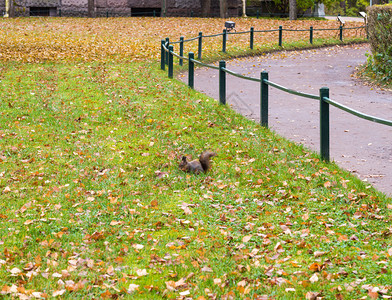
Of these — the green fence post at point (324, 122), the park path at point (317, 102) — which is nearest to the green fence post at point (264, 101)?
the park path at point (317, 102)

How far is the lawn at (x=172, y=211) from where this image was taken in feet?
17.8

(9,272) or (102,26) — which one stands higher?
(102,26)

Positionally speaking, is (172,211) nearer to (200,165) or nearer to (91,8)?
(200,165)

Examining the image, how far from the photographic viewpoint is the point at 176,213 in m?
7.29

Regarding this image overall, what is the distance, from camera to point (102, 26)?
33906mm

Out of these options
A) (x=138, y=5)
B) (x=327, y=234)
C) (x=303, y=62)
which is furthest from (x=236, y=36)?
(x=327, y=234)

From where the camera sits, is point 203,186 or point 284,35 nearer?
point 203,186

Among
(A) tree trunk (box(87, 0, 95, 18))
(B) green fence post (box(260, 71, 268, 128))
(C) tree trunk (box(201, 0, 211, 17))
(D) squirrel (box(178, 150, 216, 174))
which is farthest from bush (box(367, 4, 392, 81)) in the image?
(C) tree trunk (box(201, 0, 211, 17))

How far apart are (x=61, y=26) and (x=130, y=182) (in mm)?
26994

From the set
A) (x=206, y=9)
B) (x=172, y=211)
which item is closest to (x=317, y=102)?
(x=172, y=211)

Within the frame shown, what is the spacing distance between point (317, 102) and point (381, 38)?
529 centimetres

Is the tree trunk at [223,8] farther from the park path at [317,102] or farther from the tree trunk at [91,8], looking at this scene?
the park path at [317,102]

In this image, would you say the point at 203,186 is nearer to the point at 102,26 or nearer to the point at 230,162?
the point at 230,162

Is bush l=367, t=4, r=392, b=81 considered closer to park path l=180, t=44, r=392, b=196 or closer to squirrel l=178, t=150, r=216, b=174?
park path l=180, t=44, r=392, b=196
